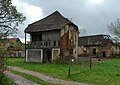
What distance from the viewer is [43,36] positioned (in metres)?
57.2

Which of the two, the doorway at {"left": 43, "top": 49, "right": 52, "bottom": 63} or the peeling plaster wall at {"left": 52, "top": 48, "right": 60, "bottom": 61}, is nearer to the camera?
the peeling plaster wall at {"left": 52, "top": 48, "right": 60, "bottom": 61}

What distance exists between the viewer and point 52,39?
2185 inches

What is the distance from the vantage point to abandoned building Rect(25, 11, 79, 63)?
5363 centimetres

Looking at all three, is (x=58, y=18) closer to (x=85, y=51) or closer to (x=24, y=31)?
(x=24, y=31)

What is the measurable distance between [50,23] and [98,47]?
1045 inches

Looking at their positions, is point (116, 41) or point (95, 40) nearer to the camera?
point (116, 41)

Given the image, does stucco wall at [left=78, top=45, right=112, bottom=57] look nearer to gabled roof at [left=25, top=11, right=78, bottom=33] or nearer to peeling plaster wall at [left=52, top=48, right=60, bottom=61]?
gabled roof at [left=25, top=11, right=78, bottom=33]

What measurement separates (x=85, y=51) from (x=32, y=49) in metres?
29.2

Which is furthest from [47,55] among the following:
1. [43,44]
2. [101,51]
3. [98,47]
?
[98,47]

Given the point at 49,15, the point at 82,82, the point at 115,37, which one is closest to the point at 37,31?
the point at 49,15

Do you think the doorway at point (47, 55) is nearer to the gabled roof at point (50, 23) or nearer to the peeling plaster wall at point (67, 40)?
the peeling plaster wall at point (67, 40)

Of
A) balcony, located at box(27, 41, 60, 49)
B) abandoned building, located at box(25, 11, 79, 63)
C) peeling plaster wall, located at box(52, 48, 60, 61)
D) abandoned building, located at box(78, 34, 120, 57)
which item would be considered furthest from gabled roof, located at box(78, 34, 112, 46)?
peeling plaster wall, located at box(52, 48, 60, 61)

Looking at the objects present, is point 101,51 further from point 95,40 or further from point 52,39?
point 52,39

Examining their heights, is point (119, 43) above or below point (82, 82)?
above
